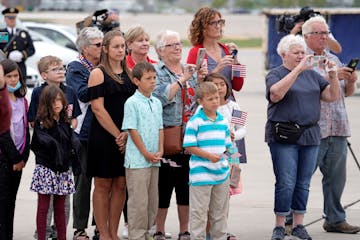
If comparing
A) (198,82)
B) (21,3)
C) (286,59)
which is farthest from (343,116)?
(21,3)

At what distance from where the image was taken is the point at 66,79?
9031 mm

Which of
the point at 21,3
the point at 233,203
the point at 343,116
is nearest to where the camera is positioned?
the point at 343,116

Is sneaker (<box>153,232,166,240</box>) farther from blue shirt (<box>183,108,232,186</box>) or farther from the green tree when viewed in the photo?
the green tree

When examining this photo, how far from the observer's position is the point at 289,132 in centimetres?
866

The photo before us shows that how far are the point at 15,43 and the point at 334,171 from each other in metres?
10.3

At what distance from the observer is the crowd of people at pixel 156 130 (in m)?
8.17

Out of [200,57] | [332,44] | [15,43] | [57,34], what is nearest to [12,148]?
[200,57]

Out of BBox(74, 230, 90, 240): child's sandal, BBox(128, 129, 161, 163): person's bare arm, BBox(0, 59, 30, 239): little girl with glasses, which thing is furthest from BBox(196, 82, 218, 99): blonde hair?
BBox(74, 230, 90, 240): child's sandal

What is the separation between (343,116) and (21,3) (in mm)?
108686

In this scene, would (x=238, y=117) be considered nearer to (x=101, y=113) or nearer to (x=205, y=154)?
(x=205, y=154)

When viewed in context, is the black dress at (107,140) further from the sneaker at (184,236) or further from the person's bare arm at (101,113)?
the sneaker at (184,236)

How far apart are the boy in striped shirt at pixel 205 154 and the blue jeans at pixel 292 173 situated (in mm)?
687

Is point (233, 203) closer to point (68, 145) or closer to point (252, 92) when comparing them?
point (68, 145)

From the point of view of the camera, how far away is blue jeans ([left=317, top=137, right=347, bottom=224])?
9.31 m
